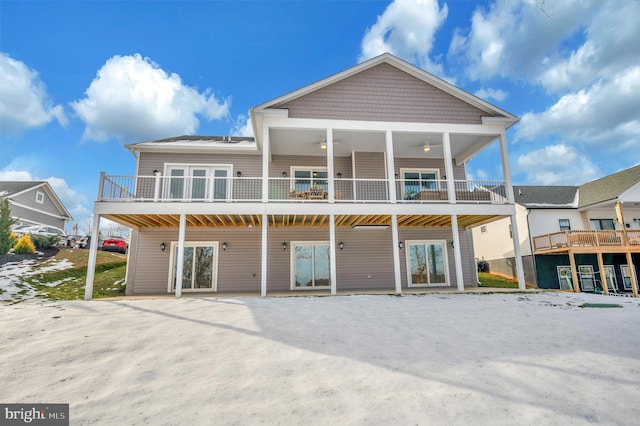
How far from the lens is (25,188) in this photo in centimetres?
2411

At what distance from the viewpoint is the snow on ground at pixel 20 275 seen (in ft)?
29.9

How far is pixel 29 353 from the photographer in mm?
3938

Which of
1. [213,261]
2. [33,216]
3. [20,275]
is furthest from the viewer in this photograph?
[33,216]

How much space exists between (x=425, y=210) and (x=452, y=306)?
386 cm

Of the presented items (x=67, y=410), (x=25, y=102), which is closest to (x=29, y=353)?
(x=67, y=410)

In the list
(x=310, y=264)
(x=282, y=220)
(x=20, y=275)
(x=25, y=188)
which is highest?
(x=25, y=188)

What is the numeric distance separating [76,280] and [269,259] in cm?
827

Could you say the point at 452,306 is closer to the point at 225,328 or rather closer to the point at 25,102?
the point at 225,328

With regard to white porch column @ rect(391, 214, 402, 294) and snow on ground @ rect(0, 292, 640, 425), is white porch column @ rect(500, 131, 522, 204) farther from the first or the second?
snow on ground @ rect(0, 292, 640, 425)

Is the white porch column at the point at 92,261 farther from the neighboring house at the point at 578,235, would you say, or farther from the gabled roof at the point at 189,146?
the neighboring house at the point at 578,235

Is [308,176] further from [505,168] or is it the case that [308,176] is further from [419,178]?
[505,168]

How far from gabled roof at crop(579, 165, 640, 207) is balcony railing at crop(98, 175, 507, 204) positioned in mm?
11446

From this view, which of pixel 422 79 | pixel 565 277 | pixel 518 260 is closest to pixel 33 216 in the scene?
pixel 422 79

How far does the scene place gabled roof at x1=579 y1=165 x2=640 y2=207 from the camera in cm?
1778
